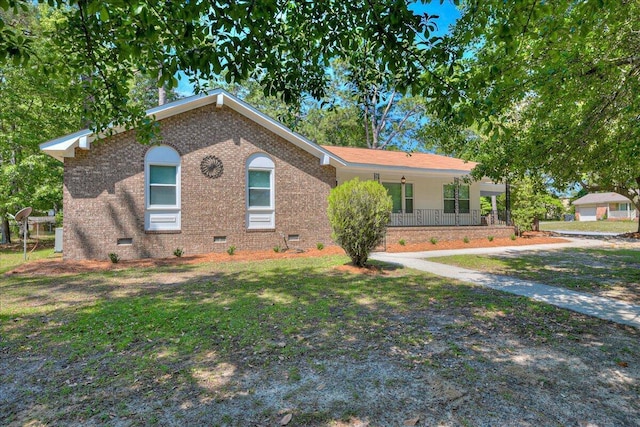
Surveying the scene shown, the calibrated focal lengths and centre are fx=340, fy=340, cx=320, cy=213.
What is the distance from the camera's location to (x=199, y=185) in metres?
12.1

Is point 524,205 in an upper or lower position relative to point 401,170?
lower

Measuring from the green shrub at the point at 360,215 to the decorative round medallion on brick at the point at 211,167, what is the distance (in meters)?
5.36

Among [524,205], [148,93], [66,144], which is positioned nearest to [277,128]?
[66,144]

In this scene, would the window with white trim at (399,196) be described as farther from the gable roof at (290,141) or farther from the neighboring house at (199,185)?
the neighboring house at (199,185)

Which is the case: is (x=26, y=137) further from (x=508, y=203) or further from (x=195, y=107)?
(x=508, y=203)

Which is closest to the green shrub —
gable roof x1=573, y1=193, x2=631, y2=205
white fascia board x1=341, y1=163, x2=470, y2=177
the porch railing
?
white fascia board x1=341, y1=163, x2=470, y2=177

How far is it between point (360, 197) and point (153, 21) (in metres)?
6.20

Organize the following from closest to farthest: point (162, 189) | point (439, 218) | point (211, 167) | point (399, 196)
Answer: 1. point (162, 189)
2. point (211, 167)
3. point (399, 196)
4. point (439, 218)

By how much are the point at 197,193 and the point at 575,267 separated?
39.2 ft

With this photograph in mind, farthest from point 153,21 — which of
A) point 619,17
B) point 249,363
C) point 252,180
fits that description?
point 252,180

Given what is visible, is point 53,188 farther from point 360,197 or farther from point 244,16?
point 244,16

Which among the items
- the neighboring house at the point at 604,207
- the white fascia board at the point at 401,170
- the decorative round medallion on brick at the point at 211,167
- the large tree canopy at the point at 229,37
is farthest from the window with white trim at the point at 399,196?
the neighboring house at the point at 604,207

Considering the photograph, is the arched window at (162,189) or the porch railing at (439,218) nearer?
the arched window at (162,189)

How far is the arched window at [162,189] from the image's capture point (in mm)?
11484
